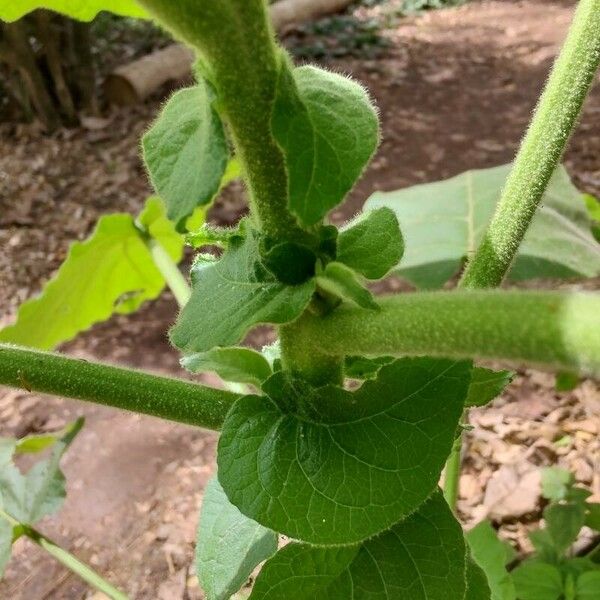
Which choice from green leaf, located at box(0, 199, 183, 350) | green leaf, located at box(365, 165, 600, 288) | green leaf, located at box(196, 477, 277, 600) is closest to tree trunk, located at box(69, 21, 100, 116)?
green leaf, located at box(0, 199, 183, 350)

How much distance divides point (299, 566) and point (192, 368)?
208 mm

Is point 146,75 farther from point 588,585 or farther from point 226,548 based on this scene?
point 226,548

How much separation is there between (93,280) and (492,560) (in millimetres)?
823

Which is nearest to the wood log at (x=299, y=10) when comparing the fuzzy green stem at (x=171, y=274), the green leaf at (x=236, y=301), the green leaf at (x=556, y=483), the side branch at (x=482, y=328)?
the green leaf at (x=556, y=483)

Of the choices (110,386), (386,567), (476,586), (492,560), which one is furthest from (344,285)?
(492,560)

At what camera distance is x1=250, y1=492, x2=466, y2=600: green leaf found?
714 millimetres

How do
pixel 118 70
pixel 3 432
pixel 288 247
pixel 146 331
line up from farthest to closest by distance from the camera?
1. pixel 118 70
2. pixel 146 331
3. pixel 3 432
4. pixel 288 247

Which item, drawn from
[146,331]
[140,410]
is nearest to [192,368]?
[140,410]

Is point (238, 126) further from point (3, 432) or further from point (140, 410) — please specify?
point (3, 432)

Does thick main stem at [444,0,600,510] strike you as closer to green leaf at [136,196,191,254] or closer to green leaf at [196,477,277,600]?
green leaf at [196,477,277,600]

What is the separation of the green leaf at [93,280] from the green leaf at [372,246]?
75 cm

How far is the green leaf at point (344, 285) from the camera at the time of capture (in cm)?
53

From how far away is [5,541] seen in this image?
1184 millimetres

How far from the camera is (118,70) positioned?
486 cm
